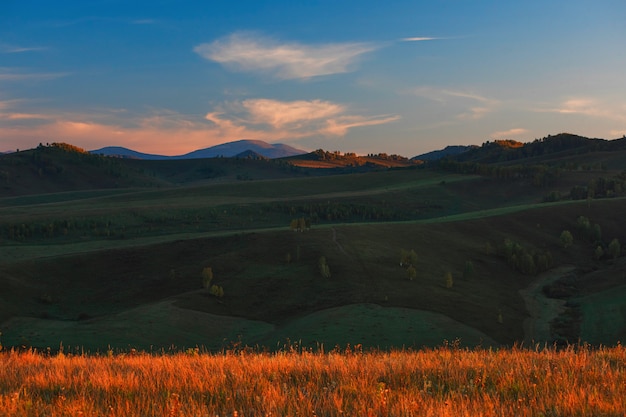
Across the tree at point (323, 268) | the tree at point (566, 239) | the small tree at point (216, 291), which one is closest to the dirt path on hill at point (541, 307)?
the tree at point (566, 239)

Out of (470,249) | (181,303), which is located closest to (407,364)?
(181,303)

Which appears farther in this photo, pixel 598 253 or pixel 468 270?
pixel 598 253

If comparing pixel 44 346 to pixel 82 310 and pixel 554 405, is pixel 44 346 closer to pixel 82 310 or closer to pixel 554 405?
pixel 82 310

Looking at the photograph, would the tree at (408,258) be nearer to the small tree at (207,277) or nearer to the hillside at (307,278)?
the hillside at (307,278)

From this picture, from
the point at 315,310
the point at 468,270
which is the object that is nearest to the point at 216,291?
the point at 315,310

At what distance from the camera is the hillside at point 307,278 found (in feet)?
163

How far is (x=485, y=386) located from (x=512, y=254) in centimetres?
8557

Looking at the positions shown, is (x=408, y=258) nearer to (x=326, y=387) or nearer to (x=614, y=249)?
(x=614, y=249)

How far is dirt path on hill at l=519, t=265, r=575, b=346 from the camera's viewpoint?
55.3m

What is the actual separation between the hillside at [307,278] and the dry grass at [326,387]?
18.2 m

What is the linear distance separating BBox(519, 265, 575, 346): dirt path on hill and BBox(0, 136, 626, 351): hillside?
0.95 ft

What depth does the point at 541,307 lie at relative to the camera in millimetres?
68250

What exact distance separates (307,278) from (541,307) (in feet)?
98.2

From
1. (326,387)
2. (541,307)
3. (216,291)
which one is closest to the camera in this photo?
(326,387)
